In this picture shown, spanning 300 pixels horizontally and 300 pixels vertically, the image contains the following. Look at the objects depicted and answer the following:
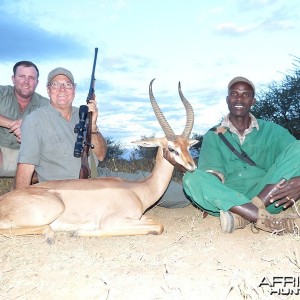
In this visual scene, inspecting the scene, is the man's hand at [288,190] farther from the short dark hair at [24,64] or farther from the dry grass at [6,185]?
the dry grass at [6,185]

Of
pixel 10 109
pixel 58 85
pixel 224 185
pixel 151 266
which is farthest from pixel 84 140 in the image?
pixel 151 266

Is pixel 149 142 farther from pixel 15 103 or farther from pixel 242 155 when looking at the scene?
pixel 15 103

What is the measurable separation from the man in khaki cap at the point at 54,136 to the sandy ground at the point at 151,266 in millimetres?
1058

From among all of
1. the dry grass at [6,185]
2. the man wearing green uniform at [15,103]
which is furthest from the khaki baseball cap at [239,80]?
the dry grass at [6,185]

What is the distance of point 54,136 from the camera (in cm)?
543

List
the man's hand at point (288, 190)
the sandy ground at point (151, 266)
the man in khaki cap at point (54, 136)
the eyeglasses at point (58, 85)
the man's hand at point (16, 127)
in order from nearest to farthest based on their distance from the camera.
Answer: the sandy ground at point (151, 266), the man's hand at point (288, 190), the man in khaki cap at point (54, 136), the eyeglasses at point (58, 85), the man's hand at point (16, 127)

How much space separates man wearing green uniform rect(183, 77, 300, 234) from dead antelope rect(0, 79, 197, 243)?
12.7 inches

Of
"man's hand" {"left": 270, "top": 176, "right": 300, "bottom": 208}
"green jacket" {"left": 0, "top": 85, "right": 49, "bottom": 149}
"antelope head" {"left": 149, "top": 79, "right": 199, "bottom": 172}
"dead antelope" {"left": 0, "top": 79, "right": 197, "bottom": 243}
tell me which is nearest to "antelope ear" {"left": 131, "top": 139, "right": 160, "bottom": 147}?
"dead antelope" {"left": 0, "top": 79, "right": 197, "bottom": 243}

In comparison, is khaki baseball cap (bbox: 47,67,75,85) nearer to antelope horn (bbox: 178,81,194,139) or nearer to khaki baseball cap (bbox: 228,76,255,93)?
antelope horn (bbox: 178,81,194,139)

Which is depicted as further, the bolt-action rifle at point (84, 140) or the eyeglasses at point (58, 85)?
the eyeglasses at point (58, 85)

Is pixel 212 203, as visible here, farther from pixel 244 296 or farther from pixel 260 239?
pixel 244 296

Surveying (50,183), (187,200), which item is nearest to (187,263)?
(50,183)

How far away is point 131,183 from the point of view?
16.8ft

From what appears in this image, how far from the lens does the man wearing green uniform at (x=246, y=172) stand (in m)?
4.44
